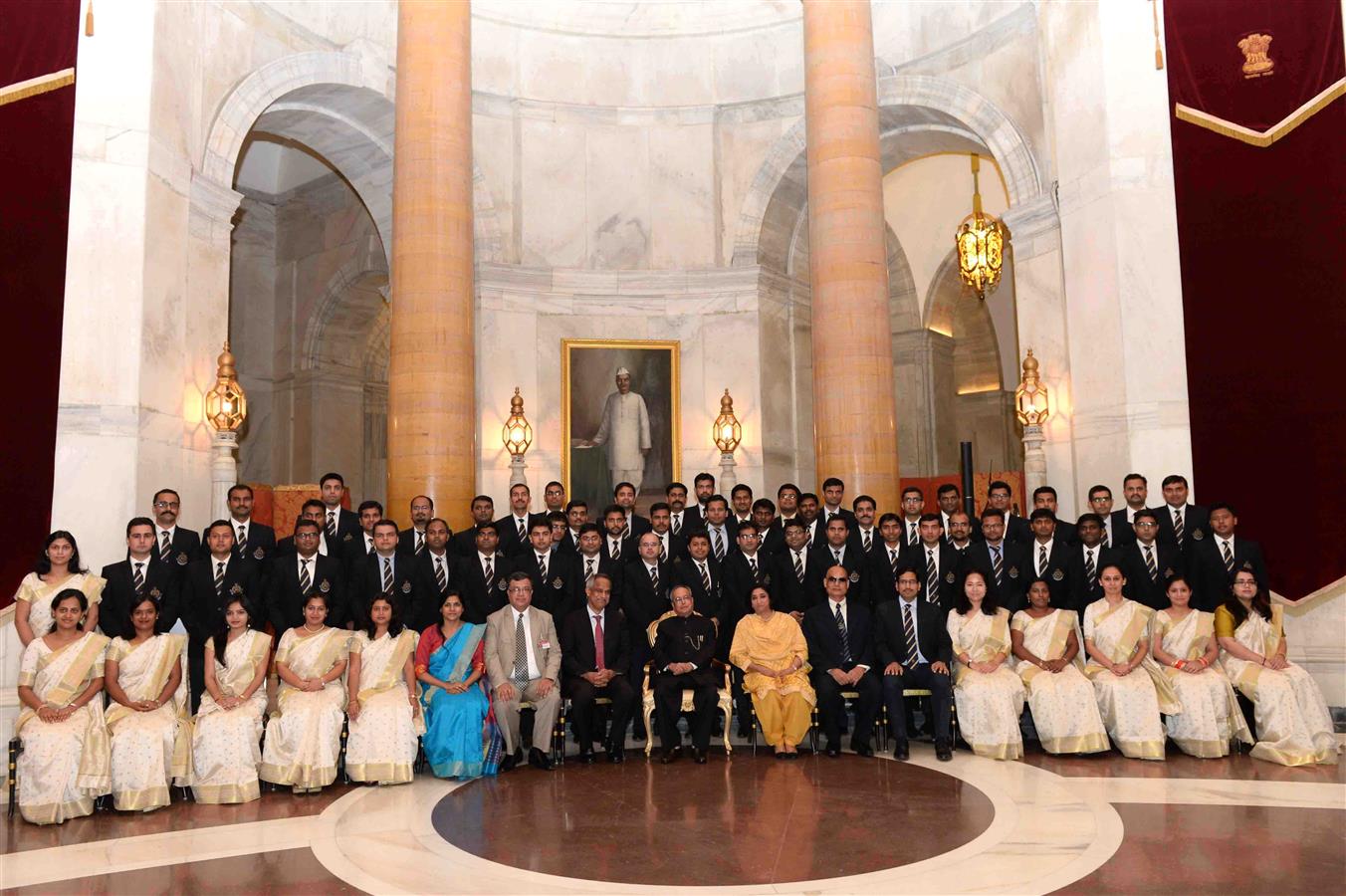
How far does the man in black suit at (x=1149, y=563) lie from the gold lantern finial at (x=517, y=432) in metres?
8.06

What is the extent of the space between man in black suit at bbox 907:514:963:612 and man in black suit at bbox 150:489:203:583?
575 cm

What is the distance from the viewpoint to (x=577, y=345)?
16312mm

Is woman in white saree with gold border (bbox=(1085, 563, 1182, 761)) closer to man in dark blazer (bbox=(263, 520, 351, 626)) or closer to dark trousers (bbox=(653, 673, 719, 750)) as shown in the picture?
dark trousers (bbox=(653, 673, 719, 750))

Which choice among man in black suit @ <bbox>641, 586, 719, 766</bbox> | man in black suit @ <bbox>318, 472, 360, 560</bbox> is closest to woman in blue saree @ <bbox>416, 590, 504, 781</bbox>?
man in black suit @ <bbox>641, 586, 719, 766</bbox>

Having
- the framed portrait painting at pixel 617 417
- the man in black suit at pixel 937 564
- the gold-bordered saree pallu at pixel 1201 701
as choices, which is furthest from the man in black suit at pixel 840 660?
the framed portrait painting at pixel 617 417

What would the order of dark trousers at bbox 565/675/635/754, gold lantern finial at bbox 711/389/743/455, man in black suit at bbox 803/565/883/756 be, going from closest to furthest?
dark trousers at bbox 565/675/635/754 < man in black suit at bbox 803/565/883/756 < gold lantern finial at bbox 711/389/743/455

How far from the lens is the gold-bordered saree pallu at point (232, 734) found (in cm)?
758

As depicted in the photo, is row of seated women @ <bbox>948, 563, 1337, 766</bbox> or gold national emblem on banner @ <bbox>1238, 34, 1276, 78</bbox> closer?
row of seated women @ <bbox>948, 563, 1337, 766</bbox>

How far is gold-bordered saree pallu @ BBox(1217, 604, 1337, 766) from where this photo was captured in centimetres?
820

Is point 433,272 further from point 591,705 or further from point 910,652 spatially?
point 910,652

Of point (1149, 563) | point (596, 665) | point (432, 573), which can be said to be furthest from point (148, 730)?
point (1149, 563)

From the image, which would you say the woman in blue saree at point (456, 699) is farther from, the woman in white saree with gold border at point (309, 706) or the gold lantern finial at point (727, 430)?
the gold lantern finial at point (727, 430)

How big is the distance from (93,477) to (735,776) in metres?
6.37

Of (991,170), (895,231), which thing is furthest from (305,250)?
A: (991,170)
